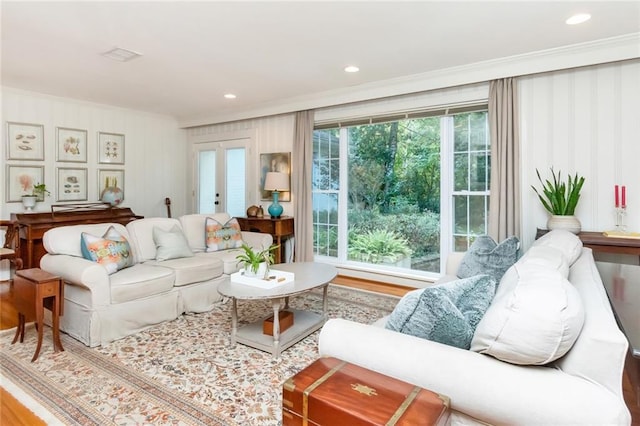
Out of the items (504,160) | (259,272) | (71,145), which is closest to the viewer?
(259,272)

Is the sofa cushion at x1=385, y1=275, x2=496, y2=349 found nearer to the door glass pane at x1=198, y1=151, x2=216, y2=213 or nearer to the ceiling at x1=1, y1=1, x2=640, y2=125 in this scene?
the ceiling at x1=1, y1=1, x2=640, y2=125

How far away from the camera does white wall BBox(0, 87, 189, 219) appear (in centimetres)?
467

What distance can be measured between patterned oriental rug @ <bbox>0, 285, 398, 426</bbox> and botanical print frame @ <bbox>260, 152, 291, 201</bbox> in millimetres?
2725

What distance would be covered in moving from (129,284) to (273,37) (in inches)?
93.0

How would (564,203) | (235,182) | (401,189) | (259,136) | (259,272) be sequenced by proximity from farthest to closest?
1. (235,182)
2. (259,136)
3. (401,189)
4. (564,203)
5. (259,272)

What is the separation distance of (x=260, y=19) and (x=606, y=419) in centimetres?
287

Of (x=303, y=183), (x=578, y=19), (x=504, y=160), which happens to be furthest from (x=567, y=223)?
(x=303, y=183)

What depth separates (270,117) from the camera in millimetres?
5578

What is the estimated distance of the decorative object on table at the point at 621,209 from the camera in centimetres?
314

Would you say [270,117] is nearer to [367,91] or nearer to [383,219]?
[367,91]

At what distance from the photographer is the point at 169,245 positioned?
367 centimetres

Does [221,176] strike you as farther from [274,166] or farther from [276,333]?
[276,333]

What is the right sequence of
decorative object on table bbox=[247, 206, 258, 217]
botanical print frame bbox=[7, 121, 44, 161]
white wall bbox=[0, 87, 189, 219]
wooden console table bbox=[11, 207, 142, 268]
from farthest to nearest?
1. decorative object on table bbox=[247, 206, 258, 217]
2. white wall bbox=[0, 87, 189, 219]
3. botanical print frame bbox=[7, 121, 44, 161]
4. wooden console table bbox=[11, 207, 142, 268]

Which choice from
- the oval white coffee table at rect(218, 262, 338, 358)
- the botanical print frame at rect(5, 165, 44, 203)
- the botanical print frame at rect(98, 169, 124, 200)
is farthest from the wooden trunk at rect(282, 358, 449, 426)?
the botanical print frame at rect(98, 169, 124, 200)
